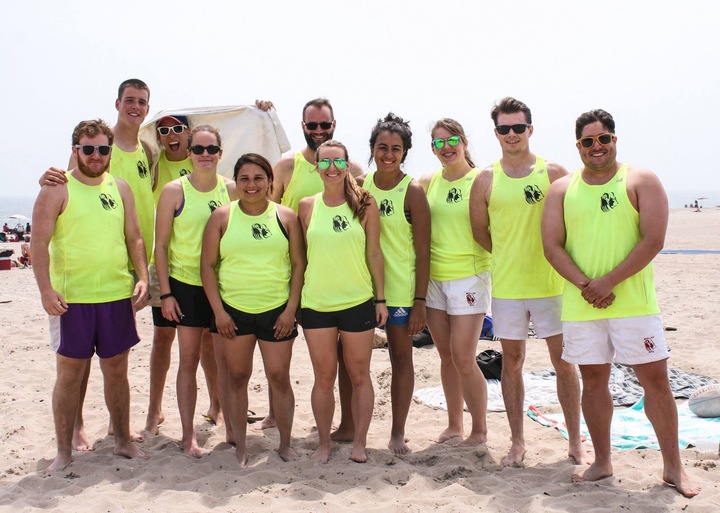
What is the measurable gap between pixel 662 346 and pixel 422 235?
1815mm

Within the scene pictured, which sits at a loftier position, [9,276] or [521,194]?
[521,194]

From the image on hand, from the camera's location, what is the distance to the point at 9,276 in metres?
18.4

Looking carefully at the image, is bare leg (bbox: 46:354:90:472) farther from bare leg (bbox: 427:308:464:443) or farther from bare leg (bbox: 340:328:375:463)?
bare leg (bbox: 427:308:464:443)

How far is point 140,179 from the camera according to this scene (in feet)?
18.9

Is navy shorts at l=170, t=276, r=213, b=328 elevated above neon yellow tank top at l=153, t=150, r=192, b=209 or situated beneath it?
situated beneath

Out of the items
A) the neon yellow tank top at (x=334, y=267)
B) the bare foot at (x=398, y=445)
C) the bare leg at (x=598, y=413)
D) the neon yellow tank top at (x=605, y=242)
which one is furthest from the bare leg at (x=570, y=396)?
the neon yellow tank top at (x=334, y=267)

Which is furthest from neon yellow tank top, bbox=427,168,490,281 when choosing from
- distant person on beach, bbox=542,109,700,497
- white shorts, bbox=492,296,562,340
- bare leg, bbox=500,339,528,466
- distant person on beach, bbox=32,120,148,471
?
distant person on beach, bbox=32,120,148,471

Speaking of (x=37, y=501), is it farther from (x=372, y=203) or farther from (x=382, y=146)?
(x=382, y=146)

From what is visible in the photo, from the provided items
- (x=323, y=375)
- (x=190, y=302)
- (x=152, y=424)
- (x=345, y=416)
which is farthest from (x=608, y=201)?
(x=152, y=424)

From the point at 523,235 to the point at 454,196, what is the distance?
65cm

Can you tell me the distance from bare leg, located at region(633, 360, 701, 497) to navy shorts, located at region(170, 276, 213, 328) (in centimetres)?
310

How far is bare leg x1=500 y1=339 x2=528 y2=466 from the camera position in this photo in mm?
5078

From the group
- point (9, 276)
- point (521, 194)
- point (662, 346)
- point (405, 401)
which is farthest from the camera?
point (9, 276)

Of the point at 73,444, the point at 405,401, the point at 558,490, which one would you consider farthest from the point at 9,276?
the point at 558,490
